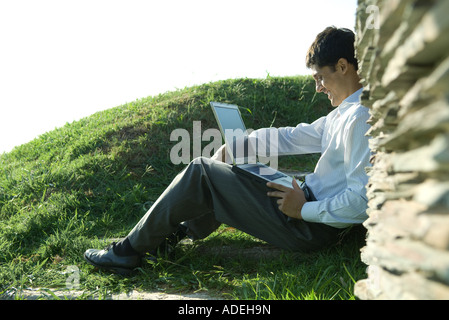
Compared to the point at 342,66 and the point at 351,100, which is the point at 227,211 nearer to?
the point at 351,100

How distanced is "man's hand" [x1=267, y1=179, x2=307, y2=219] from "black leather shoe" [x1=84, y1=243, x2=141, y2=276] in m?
1.06

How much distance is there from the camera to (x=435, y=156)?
0.73 metres

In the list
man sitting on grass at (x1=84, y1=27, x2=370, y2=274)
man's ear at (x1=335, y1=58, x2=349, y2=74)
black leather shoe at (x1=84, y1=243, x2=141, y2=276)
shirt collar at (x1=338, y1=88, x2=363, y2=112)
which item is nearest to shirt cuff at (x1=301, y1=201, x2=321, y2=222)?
man sitting on grass at (x1=84, y1=27, x2=370, y2=274)

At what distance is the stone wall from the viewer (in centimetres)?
74

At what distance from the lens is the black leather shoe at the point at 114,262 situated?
2.64 meters

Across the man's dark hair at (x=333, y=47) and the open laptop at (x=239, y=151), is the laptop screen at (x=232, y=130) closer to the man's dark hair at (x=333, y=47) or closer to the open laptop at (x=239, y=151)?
the open laptop at (x=239, y=151)

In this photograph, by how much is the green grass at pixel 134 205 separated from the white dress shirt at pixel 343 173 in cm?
34

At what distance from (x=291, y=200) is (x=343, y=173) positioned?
0.34 meters

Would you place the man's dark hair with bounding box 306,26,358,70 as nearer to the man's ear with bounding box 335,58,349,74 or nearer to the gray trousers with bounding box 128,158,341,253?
the man's ear with bounding box 335,58,349,74

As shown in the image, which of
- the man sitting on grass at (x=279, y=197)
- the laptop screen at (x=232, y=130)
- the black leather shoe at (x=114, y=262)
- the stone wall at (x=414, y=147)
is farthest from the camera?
the laptop screen at (x=232, y=130)

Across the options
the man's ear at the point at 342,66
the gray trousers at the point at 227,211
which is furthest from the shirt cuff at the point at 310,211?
the man's ear at the point at 342,66

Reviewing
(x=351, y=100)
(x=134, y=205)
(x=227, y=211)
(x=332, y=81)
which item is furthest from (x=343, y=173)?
(x=134, y=205)

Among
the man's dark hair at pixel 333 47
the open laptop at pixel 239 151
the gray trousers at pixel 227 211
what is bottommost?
the gray trousers at pixel 227 211
